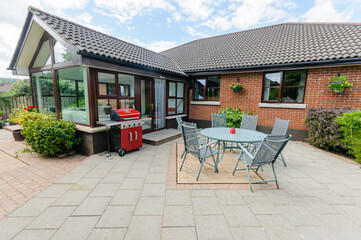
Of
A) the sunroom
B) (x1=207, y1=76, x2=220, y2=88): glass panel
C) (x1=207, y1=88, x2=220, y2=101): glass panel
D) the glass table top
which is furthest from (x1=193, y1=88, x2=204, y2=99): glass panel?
the glass table top

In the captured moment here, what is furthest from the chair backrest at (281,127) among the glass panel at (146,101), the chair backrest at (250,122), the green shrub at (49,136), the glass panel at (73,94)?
the green shrub at (49,136)

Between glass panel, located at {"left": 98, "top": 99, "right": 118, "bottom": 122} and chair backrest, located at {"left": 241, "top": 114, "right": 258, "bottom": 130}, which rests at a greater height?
glass panel, located at {"left": 98, "top": 99, "right": 118, "bottom": 122}

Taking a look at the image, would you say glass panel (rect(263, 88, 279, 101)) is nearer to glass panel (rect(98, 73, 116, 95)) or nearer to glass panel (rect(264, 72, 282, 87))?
glass panel (rect(264, 72, 282, 87))

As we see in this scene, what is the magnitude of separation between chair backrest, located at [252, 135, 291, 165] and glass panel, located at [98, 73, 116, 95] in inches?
167

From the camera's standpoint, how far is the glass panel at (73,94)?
418 centimetres

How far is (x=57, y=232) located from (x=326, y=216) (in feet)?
11.3

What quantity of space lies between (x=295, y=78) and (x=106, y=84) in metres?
7.05

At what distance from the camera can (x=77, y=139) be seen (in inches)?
172

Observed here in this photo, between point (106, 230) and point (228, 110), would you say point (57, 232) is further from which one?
point (228, 110)

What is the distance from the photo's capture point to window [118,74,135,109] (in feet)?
16.0

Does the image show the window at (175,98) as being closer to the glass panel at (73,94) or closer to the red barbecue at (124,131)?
the red barbecue at (124,131)

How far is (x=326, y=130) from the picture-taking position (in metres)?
4.60

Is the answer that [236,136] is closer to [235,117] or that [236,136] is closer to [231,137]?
[231,137]

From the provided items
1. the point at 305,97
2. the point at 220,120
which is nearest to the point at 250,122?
the point at 220,120
